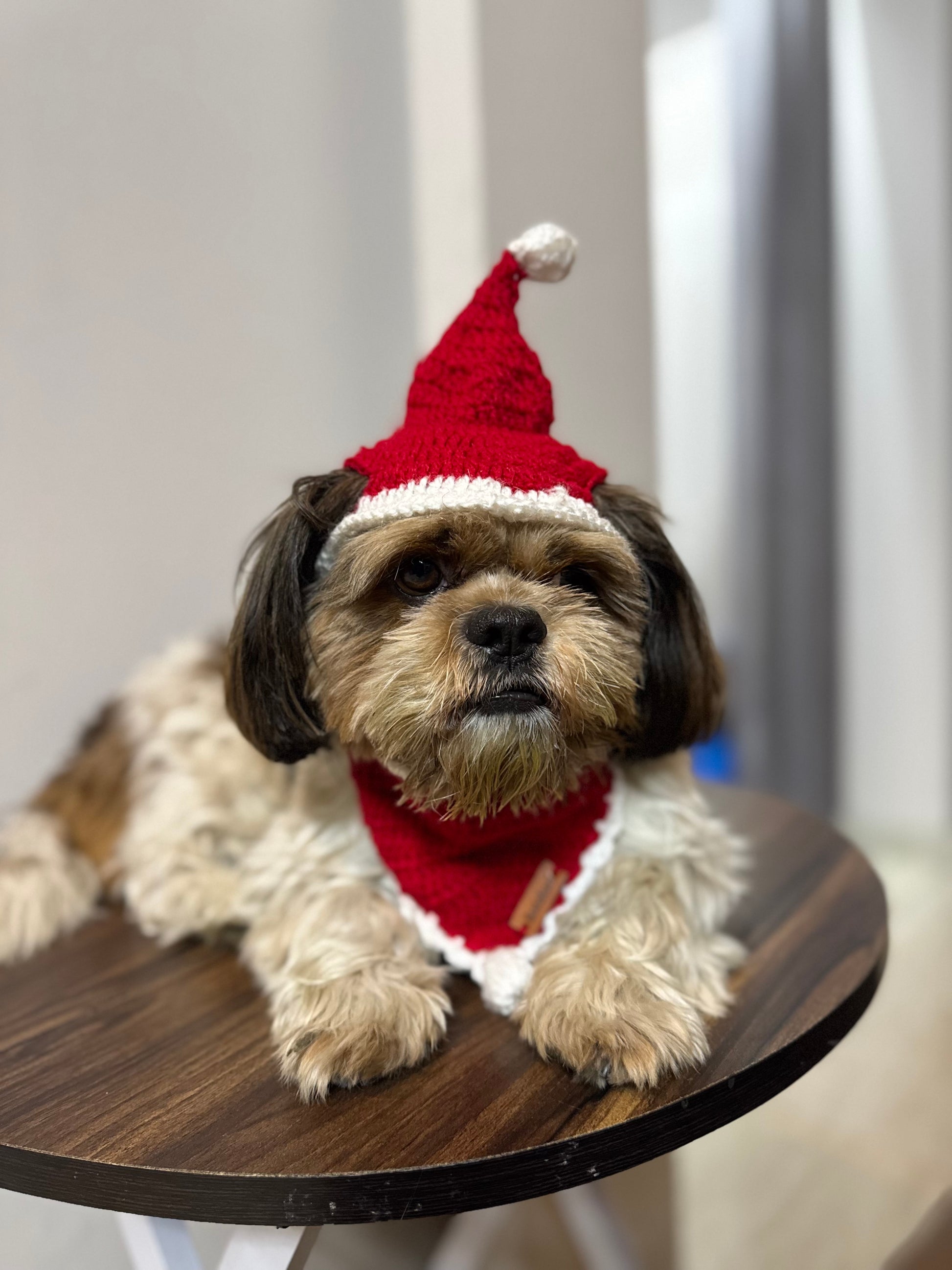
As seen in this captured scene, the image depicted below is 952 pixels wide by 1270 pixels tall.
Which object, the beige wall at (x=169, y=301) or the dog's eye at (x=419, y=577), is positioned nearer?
the dog's eye at (x=419, y=577)

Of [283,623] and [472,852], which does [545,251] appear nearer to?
[283,623]

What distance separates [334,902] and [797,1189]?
1.52m

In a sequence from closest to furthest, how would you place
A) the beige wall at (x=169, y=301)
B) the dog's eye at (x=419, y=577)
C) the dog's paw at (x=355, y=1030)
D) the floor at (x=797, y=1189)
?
the dog's paw at (x=355, y=1030)
the dog's eye at (x=419, y=577)
the beige wall at (x=169, y=301)
the floor at (x=797, y=1189)

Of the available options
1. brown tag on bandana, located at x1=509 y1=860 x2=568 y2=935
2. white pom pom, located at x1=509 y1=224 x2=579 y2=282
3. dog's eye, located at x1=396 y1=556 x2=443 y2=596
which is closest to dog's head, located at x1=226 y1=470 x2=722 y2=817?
dog's eye, located at x1=396 y1=556 x2=443 y2=596

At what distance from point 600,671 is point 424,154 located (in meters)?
1.15

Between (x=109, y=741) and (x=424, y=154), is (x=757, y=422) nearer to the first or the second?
(x=424, y=154)

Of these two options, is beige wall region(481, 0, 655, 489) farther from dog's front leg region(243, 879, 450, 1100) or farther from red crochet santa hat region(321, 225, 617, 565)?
dog's front leg region(243, 879, 450, 1100)

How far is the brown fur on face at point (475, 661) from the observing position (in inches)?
33.5

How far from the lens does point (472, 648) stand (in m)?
0.84

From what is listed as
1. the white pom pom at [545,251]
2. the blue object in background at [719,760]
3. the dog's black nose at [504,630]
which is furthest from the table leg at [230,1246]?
the blue object in background at [719,760]

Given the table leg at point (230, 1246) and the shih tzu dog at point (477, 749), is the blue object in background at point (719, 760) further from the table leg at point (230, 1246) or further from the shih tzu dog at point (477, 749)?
the table leg at point (230, 1246)

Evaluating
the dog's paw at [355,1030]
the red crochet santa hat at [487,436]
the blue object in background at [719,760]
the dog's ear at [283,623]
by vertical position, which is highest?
the red crochet santa hat at [487,436]

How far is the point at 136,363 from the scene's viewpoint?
1.38 metres

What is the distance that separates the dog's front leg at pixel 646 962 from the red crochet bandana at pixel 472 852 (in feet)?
0.17
